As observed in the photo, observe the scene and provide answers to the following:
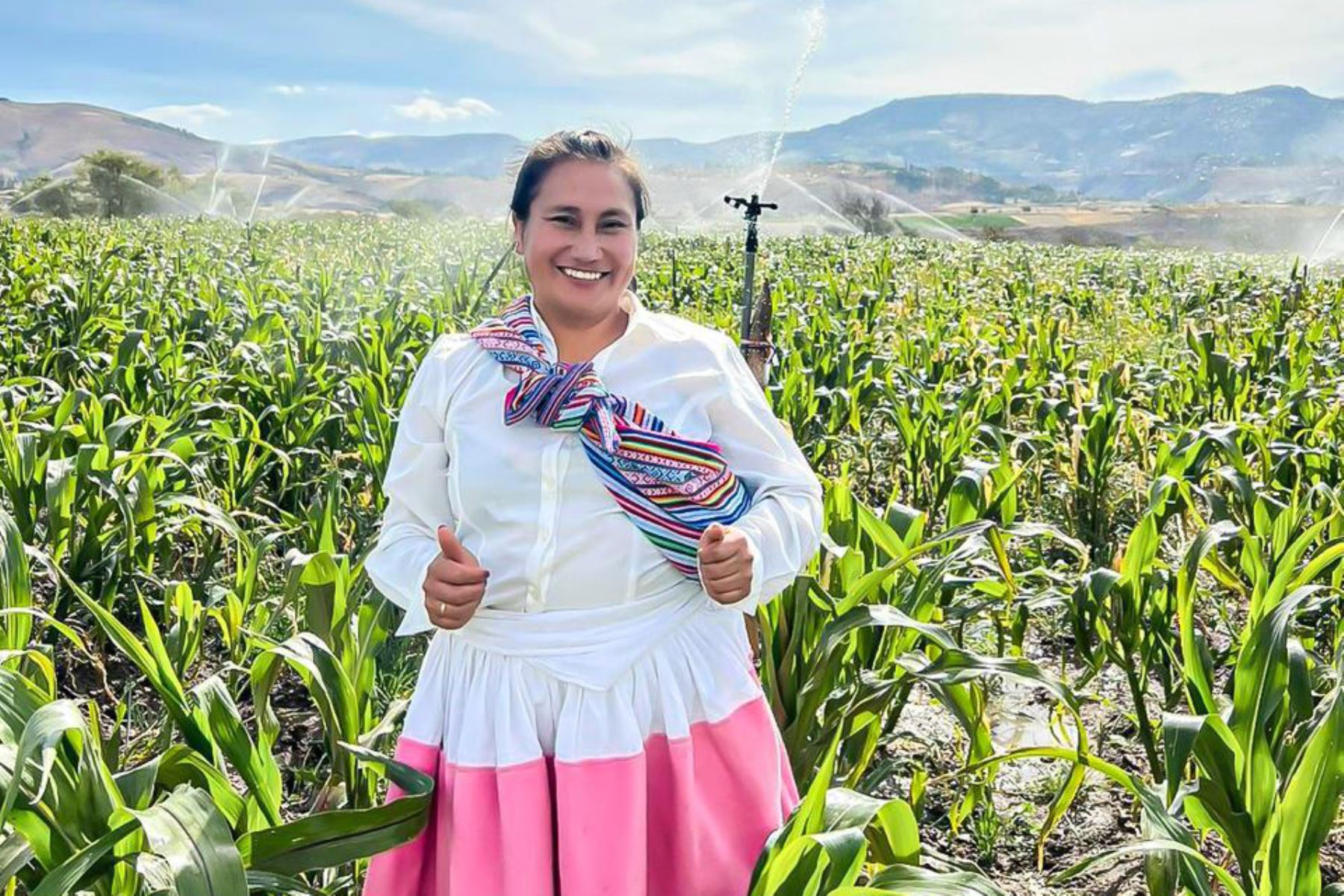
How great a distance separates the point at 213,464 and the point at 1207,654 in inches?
122

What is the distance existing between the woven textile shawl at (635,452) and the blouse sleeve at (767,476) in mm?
64

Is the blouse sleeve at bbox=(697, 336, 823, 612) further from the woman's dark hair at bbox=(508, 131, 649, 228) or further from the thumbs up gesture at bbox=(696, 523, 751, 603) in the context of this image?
the woman's dark hair at bbox=(508, 131, 649, 228)

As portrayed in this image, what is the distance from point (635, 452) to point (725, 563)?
0.18m

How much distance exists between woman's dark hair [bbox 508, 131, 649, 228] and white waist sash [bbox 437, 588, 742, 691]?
52 cm

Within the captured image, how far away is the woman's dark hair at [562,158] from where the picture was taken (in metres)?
1.46

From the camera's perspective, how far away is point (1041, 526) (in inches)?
91.7

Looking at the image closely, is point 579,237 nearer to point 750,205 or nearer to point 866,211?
point 750,205

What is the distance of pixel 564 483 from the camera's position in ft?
4.56

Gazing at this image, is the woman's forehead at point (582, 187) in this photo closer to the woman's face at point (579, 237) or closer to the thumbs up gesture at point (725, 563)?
the woman's face at point (579, 237)

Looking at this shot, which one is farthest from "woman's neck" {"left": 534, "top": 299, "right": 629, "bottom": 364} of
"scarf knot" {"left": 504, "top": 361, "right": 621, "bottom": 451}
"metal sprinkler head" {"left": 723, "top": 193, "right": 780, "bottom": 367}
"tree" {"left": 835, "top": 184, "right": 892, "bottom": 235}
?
"tree" {"left": 835, "top": 184, "right": 892, "bottom": 235}

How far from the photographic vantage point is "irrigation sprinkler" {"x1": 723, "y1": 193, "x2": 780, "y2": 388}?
7.32ft

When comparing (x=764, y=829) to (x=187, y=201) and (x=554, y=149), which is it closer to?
(x=554, y=149)

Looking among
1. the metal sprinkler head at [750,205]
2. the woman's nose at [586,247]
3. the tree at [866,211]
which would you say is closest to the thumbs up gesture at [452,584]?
the woman's nose at [586,247]

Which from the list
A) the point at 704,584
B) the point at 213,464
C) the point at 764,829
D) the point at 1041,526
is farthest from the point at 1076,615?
the point at 213,464
